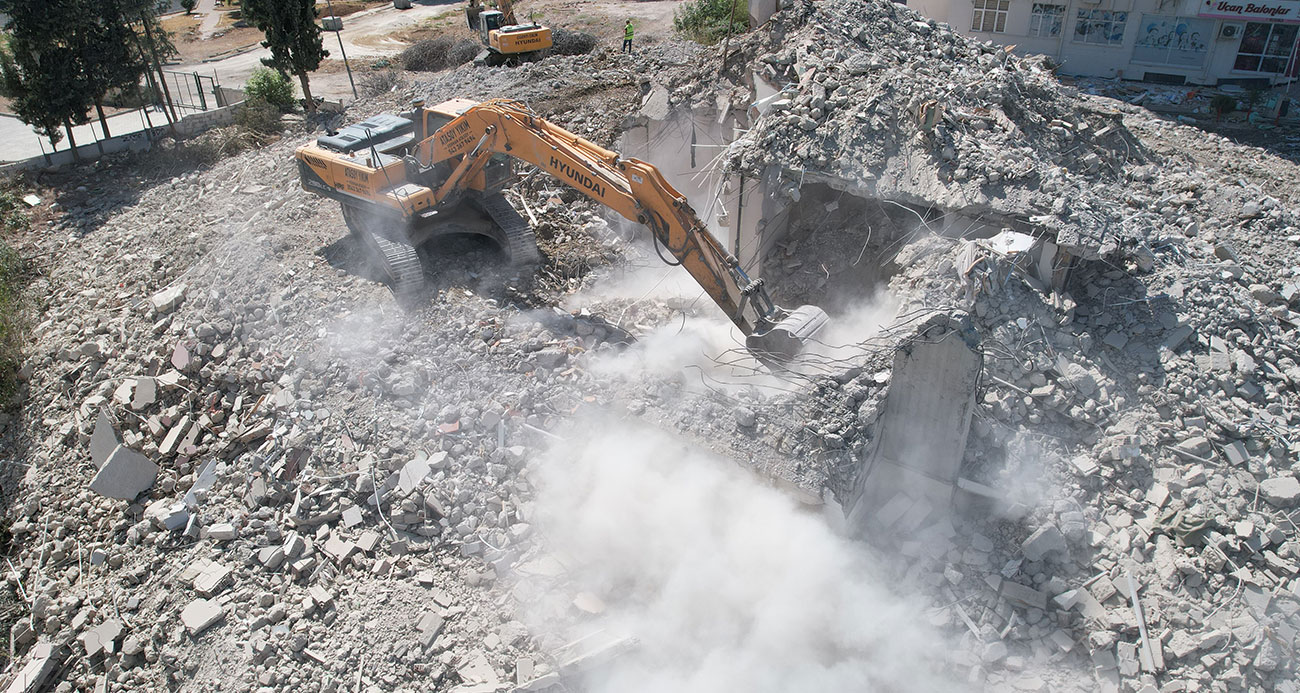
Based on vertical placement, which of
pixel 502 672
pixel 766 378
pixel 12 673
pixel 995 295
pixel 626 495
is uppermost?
pixel 995 295

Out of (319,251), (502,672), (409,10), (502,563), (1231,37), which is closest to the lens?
(502,672)

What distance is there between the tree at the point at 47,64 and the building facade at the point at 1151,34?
20729 mm

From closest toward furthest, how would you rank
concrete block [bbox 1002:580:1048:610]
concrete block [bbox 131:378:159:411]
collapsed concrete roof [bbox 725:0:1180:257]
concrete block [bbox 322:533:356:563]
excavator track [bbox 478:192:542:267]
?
1. concrete block [bbox 1002:580:1048:610]
2. concrete block [bbox 322:533:356:563]
3. collapsed concrete roof [bbox 725:0:1180:257]
4. concrete block [bbox 131:378:159:411]
5. excavator track [bbox 478:192:542:267]

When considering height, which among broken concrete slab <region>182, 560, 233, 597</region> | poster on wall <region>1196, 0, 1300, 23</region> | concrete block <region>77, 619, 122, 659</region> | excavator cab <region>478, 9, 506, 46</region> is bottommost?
concrete block <region>77, 619, 122, 659</region>

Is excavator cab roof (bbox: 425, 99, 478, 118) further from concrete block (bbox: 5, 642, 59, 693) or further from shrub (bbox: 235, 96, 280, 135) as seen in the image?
shrub (bbox: 235, 96, 280, 135)

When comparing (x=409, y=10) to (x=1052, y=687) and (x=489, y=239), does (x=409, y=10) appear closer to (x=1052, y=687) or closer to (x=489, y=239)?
(x=489, y=239)

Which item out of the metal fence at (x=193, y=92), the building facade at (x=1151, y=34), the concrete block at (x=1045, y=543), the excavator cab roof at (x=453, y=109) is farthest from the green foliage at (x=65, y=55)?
the building facade at (x=1151, y=34)

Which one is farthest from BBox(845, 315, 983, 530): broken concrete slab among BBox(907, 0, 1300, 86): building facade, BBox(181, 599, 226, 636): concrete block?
BBox(907, 0, 1300, 86): building facade

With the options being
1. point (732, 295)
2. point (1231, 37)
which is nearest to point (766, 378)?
point (732, 295)

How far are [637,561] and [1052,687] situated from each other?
11.2ft

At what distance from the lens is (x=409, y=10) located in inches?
1372

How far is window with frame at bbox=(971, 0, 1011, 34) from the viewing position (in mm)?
22141

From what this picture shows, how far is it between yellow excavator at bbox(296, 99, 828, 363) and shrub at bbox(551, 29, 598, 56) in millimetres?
13437

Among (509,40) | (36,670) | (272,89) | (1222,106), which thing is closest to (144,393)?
(36,670)
